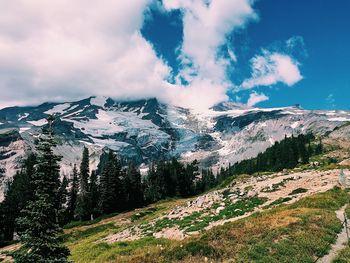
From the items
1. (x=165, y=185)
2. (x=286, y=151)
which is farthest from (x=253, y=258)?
(x=286, y=151)

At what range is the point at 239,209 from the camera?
142 ft

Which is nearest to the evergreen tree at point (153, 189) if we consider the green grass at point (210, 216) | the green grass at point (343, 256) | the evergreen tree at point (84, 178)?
the evergreen tree at point (84, 178)

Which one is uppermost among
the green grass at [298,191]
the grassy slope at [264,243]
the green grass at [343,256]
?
the green grass at [298,191]

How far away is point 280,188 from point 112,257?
29.5 metres

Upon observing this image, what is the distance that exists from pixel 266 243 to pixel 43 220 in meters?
12.9

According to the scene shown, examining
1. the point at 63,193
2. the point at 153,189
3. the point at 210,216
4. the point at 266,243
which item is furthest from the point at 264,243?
the point at 153,189

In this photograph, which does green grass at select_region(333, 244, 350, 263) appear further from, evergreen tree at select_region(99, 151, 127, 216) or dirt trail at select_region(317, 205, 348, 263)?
evergreen tree at select_region(99, 151, 127, 216)

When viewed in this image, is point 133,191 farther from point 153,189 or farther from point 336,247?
point 336,247

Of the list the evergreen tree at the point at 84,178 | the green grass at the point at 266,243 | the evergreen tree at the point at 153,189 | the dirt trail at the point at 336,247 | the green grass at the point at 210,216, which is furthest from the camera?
the evergreen tree at the point at 153,189

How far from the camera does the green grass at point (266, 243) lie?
21203mm

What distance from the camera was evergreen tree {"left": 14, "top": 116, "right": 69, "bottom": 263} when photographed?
72.9 ft

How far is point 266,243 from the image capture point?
888 inches

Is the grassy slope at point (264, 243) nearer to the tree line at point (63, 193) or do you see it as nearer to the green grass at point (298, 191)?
the tree line at point (63, 193)

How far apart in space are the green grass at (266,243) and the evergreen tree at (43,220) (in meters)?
4.98
